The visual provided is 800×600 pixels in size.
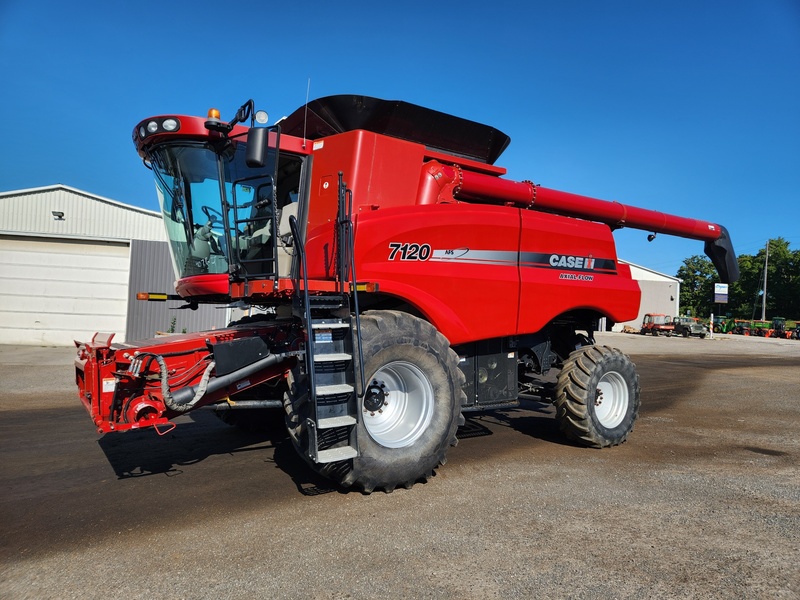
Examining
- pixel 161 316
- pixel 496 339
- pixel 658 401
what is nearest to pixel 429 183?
pixel 496 339

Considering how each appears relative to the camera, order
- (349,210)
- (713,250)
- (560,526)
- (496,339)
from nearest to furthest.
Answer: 1. (560,526)
2. (349,210)
3. (496,339)
4. (713,250)

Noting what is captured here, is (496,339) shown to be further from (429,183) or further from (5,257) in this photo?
(5,257)

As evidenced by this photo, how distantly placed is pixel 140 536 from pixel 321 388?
1.50 m

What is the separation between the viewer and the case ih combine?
412cm

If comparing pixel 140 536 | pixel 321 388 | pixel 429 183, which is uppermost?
pixel 429 183

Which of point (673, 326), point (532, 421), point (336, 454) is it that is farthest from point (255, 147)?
point (673, 326)

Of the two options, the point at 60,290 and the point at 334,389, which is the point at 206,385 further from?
the point at 60,290

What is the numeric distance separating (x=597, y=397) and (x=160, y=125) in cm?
536

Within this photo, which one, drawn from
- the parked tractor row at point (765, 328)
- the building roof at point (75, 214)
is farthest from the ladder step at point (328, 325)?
the parked tractor row at point (765, 328)

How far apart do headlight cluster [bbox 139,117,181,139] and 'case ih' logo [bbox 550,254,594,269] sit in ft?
13.0

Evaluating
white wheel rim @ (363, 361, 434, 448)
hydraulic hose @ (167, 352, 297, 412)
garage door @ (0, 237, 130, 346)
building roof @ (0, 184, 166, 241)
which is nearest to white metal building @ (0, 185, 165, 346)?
garage door @ (0, 237, 130, 346)

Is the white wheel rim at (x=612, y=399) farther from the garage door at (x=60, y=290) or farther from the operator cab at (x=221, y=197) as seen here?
the garage door at (x=60, y=290)

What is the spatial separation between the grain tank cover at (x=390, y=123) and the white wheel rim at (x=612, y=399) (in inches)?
122

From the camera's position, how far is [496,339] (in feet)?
19.0
